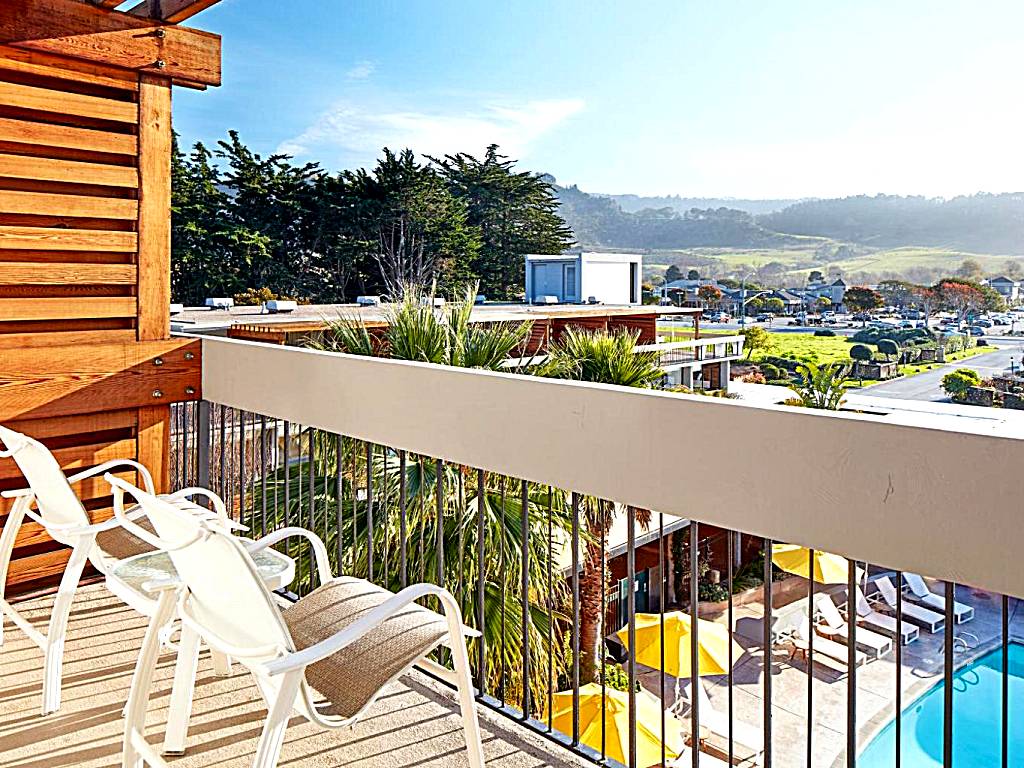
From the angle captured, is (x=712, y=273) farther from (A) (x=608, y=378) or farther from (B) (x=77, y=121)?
(B) (x=77, y=121)

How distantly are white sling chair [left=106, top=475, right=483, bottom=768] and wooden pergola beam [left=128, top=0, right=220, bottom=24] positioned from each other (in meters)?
2.00

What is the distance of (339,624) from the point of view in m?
1.81

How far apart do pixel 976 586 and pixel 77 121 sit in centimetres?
327

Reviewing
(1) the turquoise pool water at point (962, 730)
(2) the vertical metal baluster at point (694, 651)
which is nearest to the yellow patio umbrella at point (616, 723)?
(1) the turquoise pool water at point (962, 730)

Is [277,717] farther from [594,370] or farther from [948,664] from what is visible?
[594,370]

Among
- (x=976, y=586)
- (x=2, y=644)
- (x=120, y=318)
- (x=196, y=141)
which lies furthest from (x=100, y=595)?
(x=196, y=141)

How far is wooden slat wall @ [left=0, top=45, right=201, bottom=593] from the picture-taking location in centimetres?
310

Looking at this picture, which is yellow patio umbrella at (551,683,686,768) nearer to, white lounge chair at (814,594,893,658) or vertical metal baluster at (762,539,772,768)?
white lounge chair at (814,594,893,658)

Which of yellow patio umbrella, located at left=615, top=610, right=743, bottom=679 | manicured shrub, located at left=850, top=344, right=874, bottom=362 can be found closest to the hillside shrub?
manicured shrub, located at left=850, top=344, right=874, bottom=362

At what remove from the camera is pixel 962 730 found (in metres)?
8.33

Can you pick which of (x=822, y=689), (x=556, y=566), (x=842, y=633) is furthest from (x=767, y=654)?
(x=842, y=633)

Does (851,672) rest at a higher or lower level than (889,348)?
lower

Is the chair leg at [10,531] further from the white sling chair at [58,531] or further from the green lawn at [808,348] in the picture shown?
the green lawn at [808,348]

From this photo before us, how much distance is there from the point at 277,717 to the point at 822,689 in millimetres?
10242
